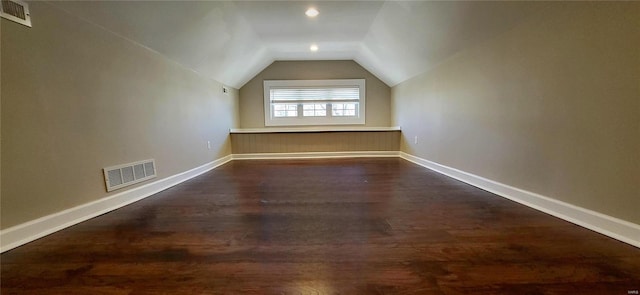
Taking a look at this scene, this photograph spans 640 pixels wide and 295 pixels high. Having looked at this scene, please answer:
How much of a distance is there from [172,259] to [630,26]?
2.60 m

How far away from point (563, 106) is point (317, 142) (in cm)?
373

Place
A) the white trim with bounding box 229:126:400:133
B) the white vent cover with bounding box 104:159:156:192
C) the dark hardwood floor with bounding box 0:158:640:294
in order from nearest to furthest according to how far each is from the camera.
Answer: the dark hardwood floor with bounding box 0:158:640:294 < the white vent cover with bounding box 104:159:156:192 < the white trim with bounding box 229:126:400:133

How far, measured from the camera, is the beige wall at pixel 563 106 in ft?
4.13

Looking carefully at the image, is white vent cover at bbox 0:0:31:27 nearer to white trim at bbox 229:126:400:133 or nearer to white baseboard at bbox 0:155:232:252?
white baseboard at bbox 0:155:232:252

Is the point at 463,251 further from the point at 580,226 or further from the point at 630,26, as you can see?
the point at 630,26

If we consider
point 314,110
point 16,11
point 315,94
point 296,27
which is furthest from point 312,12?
point 314,110

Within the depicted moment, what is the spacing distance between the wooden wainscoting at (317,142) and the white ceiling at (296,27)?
118cm

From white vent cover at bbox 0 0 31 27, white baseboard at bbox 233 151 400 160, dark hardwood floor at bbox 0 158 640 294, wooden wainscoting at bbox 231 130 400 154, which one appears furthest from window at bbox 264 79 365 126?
white vent cover at bbox 0 0 31 27

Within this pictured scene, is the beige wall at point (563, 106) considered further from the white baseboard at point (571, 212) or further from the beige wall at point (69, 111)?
the beige wall at point (69, 111)

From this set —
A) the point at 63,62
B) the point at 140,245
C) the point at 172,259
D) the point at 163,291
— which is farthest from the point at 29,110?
the point at 163,291

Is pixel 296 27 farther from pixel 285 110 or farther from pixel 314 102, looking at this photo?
pixel 285 110

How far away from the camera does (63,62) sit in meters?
1.57

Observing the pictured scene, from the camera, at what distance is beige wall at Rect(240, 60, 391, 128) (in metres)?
5.13

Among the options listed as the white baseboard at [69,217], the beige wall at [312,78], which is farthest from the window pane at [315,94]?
the white baseboard at [69,217]
